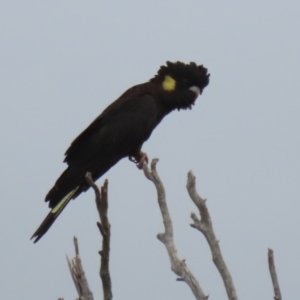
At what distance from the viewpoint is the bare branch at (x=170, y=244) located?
3.58 meters

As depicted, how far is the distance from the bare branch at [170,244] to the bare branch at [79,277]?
49 centimetres

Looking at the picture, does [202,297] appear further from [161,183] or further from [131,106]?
[131,106]

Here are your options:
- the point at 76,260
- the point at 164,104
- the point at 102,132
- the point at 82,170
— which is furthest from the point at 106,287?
the point at 164,104

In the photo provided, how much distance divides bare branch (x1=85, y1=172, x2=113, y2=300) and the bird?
2824mm

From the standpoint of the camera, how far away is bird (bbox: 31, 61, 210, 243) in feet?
22.8

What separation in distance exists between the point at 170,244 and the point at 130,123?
11.4ft

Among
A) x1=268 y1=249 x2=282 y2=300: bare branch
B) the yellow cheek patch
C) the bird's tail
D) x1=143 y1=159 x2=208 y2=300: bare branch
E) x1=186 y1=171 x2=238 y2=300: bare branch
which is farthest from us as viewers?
the yellow cheek patch

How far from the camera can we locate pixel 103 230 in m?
3.55

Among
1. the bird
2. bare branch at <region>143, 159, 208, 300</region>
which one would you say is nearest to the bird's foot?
the bird

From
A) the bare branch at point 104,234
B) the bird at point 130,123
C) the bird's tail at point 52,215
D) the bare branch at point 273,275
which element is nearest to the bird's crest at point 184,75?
the bird at point 130,123

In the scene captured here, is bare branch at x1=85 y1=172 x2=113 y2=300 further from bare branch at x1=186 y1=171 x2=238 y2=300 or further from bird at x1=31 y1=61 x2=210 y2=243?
bird at x1=31 y1=61 x2=210 y2=243

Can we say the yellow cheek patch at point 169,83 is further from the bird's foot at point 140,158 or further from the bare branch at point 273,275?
the bare branch at point 273,275

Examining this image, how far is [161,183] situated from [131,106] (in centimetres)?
338

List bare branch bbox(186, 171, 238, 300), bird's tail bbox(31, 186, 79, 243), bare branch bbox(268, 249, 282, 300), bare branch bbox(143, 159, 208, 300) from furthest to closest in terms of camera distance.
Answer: bird's tail bbox(31, 186, 79, 243) < bare branch bbox(143, 159, 208, 300) < bare branch bbox(186, 171, 238, 300) < bare branch bbox(268, 249, 282, 300)
